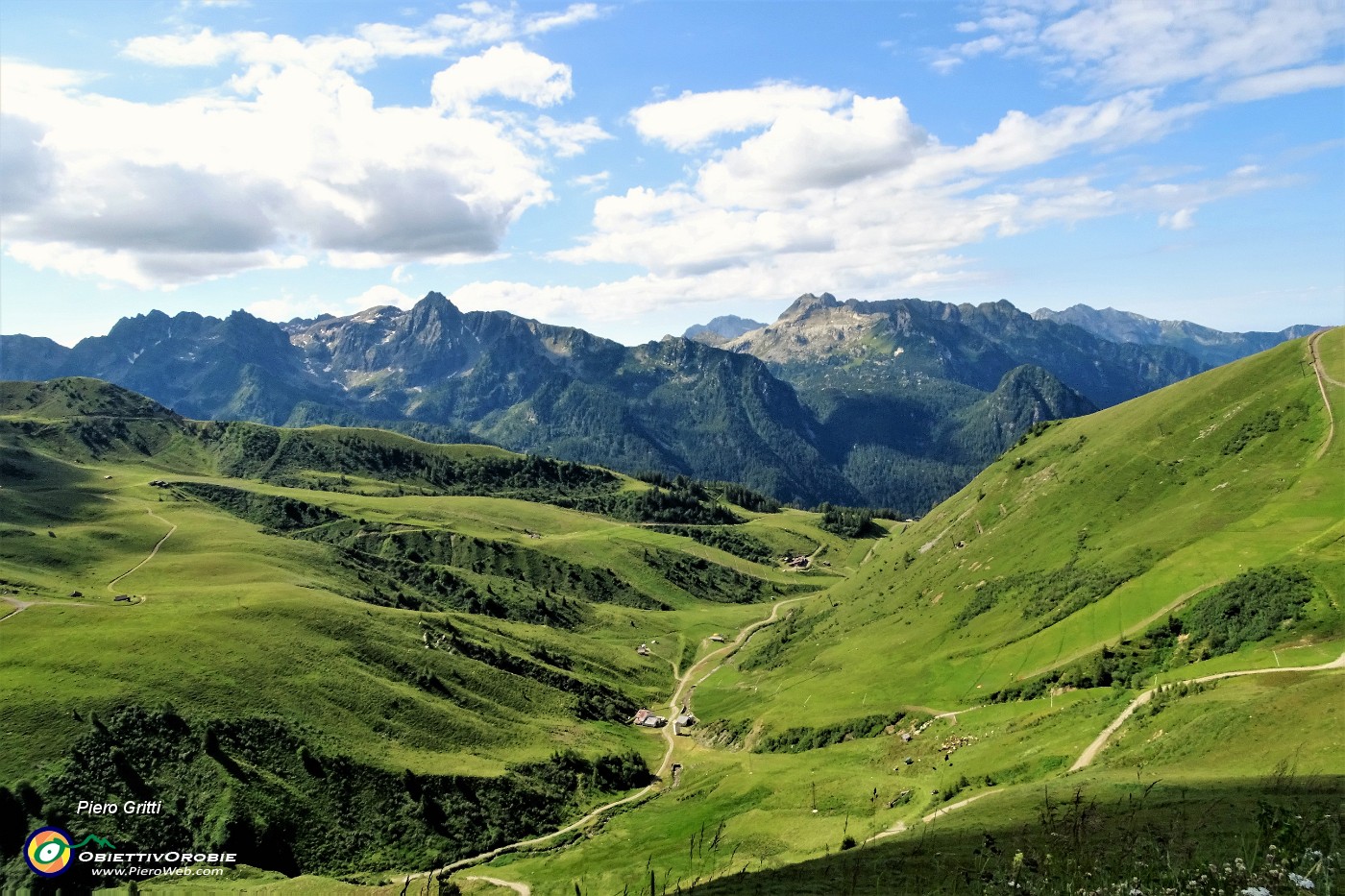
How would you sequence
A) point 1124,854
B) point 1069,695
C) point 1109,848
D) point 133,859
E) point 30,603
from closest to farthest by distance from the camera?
point 1124,854 < point 1109,848 < point 133,859 < point 1069,695 < point 30,603

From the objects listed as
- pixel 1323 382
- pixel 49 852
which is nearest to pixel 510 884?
pixel 49 852

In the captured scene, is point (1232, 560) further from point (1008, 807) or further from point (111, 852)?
point (111, 852)

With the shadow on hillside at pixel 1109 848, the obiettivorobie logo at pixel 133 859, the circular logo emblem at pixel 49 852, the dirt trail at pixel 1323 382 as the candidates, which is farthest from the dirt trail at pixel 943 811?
the dirt trail at pixel 1323 382

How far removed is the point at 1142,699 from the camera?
73188 mm

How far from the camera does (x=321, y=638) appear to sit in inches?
4692

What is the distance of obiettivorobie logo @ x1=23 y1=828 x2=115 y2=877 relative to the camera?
52.9m

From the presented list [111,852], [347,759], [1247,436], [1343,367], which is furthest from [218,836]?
[1343,367]

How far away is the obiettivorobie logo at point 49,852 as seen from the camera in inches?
2082

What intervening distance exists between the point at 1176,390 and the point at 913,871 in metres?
172

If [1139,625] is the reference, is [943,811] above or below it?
below

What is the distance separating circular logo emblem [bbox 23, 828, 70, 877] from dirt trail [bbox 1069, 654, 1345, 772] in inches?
3093

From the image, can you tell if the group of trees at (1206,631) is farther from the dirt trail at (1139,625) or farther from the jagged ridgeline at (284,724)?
the jagged ridgeline at (284,724)

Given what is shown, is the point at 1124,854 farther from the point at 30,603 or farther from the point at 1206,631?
the point at 30,603

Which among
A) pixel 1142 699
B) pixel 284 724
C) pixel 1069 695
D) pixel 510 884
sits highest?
pixel 1142 699
